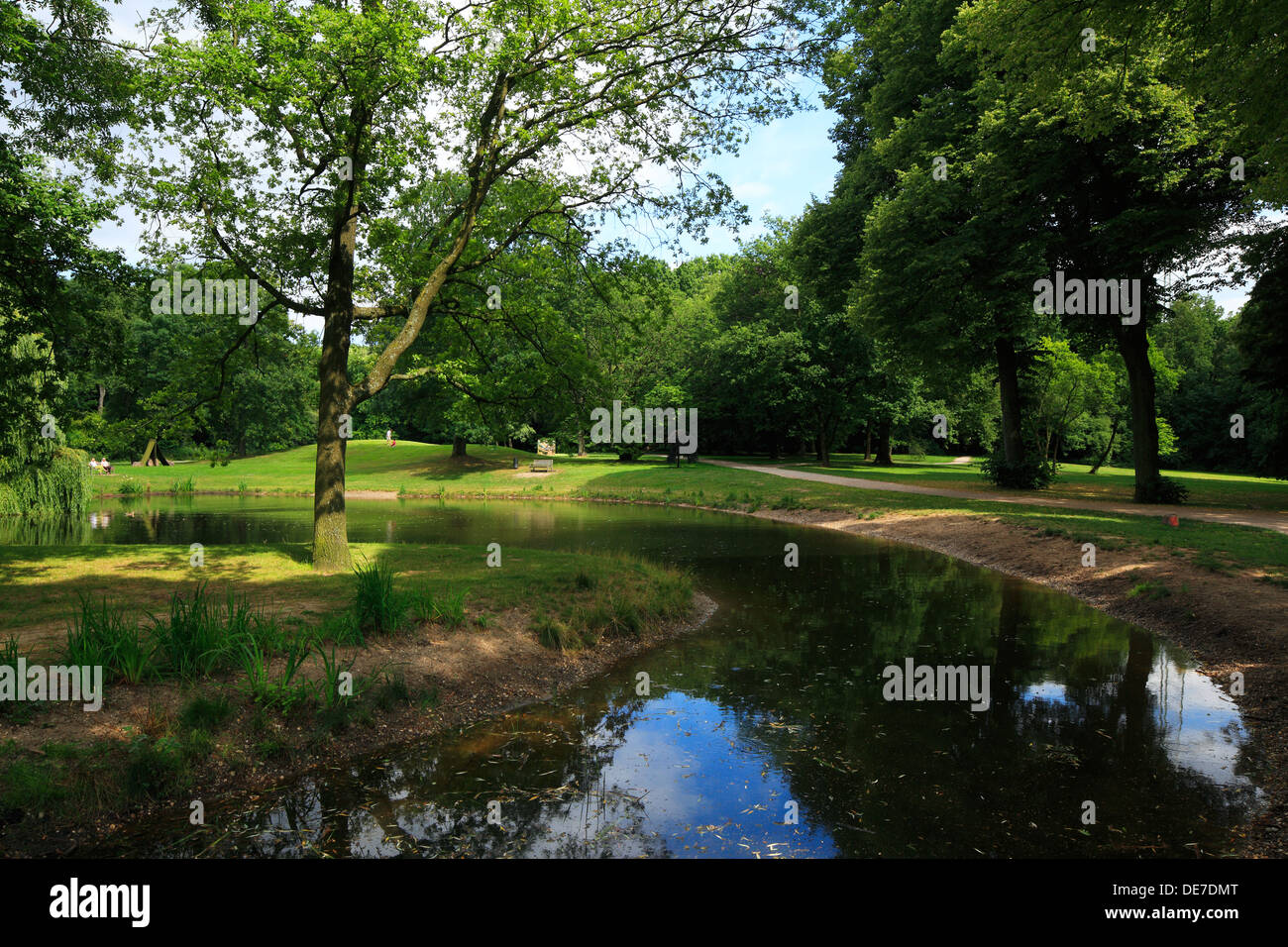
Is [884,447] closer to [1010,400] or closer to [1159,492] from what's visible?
[1010,400]

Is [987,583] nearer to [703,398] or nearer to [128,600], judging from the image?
[128,600]

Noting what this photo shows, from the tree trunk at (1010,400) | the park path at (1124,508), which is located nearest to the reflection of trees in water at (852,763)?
the park path at (1124,508)

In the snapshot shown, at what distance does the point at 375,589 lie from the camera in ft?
29.2

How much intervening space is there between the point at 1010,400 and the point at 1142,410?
627cm

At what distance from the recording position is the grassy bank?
5.71m

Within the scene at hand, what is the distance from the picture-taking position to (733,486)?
34.7 meters

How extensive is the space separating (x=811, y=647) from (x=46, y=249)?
1268cm

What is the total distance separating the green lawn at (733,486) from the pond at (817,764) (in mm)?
5503

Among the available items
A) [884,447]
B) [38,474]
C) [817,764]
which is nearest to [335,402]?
[817,764]

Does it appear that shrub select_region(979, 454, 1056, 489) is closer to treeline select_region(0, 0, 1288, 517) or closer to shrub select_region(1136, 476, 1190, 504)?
treeline select_region(0, 0, 1288, 517)

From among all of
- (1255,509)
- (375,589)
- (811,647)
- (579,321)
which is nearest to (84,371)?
(375,589)

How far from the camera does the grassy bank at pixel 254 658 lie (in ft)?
18.7

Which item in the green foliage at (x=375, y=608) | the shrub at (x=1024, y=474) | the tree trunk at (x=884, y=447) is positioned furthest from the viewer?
the tree trunk at (x=884, y=447)

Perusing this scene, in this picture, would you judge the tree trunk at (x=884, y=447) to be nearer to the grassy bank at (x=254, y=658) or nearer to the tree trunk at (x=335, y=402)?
the grassy bank at (x=254, y=658)
